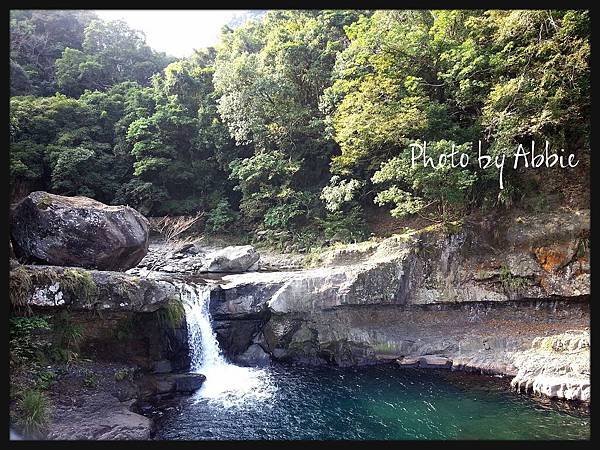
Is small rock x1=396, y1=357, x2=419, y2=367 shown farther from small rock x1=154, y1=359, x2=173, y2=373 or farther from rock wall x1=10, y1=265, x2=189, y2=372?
small rock x1=154, y1=359, x2=173, y2=373

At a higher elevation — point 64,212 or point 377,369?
point 64,212

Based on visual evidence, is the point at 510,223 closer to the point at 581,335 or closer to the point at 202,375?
the point at 581,335

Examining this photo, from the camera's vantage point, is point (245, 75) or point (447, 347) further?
point (245, 75)

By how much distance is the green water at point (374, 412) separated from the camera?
9336 mm

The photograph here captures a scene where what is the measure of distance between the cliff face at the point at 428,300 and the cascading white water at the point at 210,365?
0.42 meters

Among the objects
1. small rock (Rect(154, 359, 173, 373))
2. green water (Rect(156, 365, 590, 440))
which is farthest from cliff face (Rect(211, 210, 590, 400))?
small rock (Rect(154, 359, 173, 373))

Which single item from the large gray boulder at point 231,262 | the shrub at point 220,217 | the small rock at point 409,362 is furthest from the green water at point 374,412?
the shrub at point 220,217

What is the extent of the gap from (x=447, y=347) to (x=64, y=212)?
1179 cm

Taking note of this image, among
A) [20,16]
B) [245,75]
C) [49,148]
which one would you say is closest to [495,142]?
[245,75]

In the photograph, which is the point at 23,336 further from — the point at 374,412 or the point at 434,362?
the point at 434,362

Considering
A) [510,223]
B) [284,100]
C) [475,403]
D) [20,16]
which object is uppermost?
[20,16]

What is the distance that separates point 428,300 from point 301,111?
10.0 metres

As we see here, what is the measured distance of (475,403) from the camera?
10648 millimetres

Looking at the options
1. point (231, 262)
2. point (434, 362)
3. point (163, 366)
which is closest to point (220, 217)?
point (231, 262)
